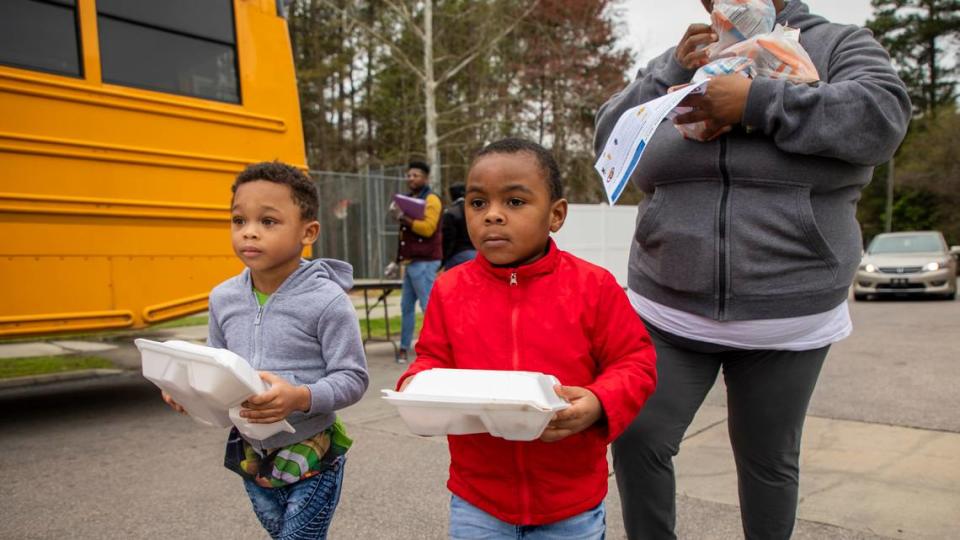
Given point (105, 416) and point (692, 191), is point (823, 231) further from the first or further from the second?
point (105, 416)

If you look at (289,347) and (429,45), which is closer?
(289,347)

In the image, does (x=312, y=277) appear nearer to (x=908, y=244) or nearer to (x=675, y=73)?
(x=675, y=73)

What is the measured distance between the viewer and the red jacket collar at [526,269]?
178 cm

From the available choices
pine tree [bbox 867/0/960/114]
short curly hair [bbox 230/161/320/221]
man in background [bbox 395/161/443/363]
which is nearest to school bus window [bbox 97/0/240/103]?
man in background [bbox 395/161/443/363]

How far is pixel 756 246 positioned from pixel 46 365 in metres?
7.40

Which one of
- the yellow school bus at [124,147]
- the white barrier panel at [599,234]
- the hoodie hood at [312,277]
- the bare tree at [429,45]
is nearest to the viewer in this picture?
the hoodie hood at [312,277]

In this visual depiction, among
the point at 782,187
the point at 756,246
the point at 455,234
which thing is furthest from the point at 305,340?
the point at 455,234

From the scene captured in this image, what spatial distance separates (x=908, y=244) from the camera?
1512cm

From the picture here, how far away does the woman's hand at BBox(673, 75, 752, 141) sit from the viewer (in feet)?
6.14

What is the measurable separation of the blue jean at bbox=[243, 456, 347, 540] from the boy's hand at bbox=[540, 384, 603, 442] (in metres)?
0.82

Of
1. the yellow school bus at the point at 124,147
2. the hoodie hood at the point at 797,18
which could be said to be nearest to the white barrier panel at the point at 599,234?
the yellow school bus at the point at 124,147

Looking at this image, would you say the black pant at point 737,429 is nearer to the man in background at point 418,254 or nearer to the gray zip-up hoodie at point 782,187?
the gray zip-up hoodie at point 782,187

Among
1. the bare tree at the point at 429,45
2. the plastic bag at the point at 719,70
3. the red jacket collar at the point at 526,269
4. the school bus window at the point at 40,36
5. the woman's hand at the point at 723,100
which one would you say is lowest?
the red jacket collar at the point at 526,269

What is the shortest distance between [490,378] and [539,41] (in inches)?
808
